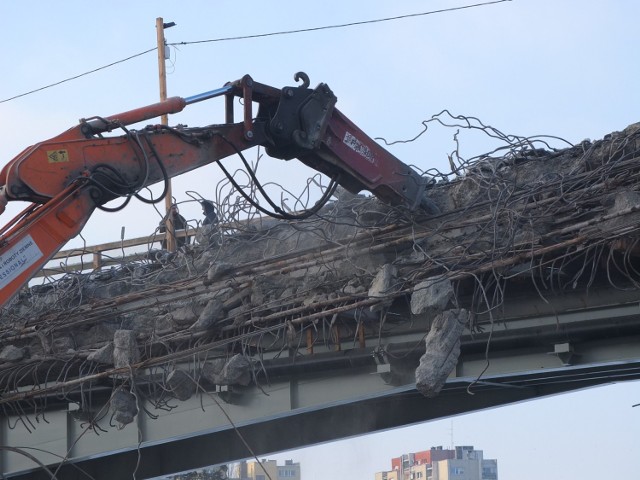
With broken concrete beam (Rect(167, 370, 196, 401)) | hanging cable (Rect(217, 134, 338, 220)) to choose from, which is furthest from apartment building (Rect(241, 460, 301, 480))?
hanging cable (Rect(217, 134, 338, 220))

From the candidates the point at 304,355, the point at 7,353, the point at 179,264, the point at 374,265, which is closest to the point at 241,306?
the point at 304,355

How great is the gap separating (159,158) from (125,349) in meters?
3.29

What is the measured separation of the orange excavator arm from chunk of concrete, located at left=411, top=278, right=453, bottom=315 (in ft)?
6.13

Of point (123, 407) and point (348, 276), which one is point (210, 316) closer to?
point (123, 407)

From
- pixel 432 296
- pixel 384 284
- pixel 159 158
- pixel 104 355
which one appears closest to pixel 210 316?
pixel 104 355

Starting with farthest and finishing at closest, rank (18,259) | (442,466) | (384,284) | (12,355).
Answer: (442,466), (12,355), (384,284), (18,259)

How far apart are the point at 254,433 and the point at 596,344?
5927 millimetres

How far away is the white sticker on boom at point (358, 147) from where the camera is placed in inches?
445

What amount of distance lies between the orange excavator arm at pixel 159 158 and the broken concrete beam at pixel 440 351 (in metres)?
2.18

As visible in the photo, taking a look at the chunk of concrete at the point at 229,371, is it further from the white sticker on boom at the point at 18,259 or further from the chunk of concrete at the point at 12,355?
the white sticker on boom at the point at 18,259

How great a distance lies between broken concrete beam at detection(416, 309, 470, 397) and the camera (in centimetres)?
963

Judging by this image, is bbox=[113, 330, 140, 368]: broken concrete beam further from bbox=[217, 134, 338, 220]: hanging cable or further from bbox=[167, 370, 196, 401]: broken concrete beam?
bbox=[217, 134, 338, 220]: hanging cable

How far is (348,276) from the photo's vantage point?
11.4m

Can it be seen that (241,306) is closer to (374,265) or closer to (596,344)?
(374,265)
